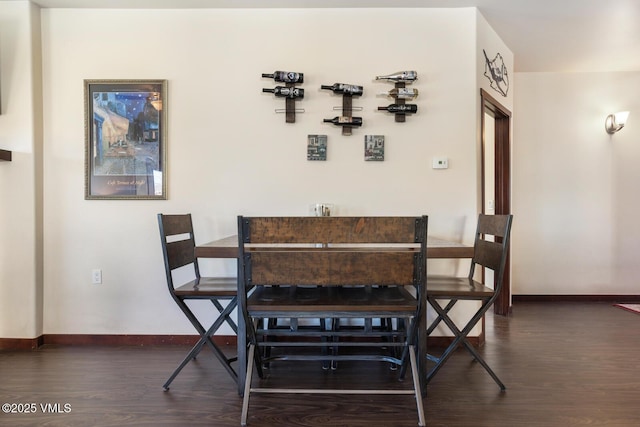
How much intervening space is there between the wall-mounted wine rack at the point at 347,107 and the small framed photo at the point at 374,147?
0.13 meters

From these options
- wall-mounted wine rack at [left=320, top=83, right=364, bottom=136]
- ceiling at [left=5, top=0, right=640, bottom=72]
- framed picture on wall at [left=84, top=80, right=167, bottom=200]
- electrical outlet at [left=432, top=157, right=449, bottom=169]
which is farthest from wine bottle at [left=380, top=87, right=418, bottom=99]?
framed picture on wall at [left=84, top=80, right=167, bottom=200]

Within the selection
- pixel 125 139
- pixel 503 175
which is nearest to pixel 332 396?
pixel 125 139

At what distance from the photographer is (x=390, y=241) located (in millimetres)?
1297

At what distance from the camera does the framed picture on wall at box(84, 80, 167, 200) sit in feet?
7.53

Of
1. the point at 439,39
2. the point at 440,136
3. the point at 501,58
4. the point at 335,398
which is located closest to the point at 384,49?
the point at 439,39

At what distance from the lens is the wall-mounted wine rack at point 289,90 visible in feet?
7.31

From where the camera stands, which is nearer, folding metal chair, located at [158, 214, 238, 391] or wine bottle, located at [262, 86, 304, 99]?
folding metal chair, located at [158, 214, 238, 391]

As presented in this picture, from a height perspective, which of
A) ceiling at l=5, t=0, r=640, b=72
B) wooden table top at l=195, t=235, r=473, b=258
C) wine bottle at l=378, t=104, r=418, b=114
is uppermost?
ceiling at l=5, t=0, r=640, b=72

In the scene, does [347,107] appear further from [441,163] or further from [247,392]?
[247,392]

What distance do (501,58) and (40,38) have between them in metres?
3.61

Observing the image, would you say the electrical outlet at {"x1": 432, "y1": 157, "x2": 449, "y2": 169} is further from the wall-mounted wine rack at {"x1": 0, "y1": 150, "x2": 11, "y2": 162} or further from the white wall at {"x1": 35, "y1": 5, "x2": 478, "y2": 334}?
the wall-mounted wine rack at {"x1": 0, "y1": 150, "x2": 11, "y2": 162}

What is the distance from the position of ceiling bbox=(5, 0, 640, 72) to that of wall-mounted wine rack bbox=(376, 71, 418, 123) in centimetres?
51

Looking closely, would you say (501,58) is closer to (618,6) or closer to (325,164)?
(618,6)

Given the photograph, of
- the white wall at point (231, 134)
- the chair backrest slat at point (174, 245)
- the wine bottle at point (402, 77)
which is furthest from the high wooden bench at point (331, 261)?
the wine bottle at point (402, 77)
